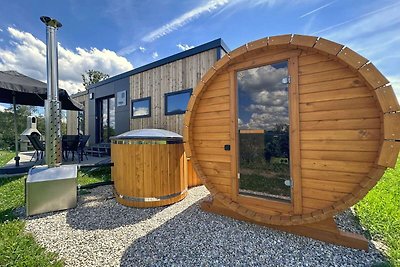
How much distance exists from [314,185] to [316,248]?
770mm

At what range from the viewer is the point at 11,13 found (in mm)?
5832

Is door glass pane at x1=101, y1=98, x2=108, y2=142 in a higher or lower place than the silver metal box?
higher

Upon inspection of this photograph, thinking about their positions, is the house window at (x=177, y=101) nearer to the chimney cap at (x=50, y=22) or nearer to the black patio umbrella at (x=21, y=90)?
the black patio umbrella at (x=21, y=90)

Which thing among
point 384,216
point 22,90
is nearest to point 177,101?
point 22,90

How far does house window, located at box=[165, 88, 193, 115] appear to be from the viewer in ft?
22.0

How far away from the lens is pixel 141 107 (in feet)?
27.1

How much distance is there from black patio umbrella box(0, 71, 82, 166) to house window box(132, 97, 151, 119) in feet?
7.31

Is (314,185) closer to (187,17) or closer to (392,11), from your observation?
(392,11)

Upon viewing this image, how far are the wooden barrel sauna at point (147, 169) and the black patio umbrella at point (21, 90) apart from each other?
3.53 meters

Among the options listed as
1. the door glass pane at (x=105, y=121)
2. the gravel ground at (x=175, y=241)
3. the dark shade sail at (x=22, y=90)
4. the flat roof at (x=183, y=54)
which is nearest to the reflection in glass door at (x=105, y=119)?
the door glass pane at (x=105, y=121)

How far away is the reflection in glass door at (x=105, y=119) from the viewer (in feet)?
33.9

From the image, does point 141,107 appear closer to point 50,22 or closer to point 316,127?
point 50,22

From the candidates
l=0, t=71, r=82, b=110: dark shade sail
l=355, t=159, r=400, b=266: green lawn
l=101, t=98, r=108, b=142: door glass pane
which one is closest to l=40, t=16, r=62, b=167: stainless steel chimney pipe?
l=0, t=71, r=82, b=110: dark shade sail

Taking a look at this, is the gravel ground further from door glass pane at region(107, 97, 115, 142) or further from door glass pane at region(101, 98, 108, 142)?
door glass pane at region(101, 98, 108, 142)
